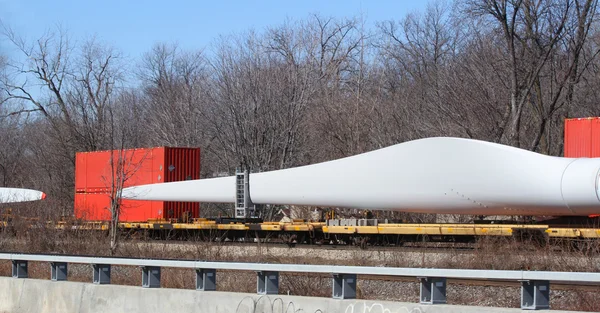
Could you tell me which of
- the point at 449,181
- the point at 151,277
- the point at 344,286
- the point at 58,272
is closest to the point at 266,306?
the point at 344,286

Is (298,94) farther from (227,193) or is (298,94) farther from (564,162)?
(564,162)

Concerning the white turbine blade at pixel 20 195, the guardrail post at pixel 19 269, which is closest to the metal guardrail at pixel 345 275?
the guardrail post at pixel 19 269

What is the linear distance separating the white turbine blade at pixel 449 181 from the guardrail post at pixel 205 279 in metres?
10.5

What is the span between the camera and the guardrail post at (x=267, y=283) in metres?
10.2

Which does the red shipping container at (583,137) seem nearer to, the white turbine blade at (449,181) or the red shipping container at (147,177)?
the white turbine blade at (449,181)

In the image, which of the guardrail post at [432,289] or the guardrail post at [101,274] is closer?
the guardrail post at [432,289]

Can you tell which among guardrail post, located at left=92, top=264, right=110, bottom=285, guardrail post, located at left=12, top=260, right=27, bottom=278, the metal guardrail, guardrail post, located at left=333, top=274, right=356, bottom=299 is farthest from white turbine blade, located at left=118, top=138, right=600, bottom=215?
guardrail post, located at left=12, top=260, right=27, bottom=278

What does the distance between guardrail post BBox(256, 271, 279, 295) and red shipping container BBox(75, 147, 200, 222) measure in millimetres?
18122

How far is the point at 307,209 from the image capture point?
29.9 m

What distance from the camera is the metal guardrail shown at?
8227 millimetres

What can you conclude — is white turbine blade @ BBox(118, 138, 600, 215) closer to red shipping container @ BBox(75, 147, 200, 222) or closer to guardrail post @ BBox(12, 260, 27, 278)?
red shipping container @ BBox(75, 147, 200, 222)

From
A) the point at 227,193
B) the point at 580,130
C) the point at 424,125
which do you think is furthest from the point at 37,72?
the point at 580,130

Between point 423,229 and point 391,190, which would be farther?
point 391,190

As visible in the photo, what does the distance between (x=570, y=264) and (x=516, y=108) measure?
17762mm
